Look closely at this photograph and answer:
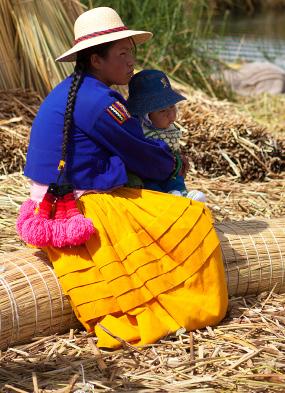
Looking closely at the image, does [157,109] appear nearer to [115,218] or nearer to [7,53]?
[115,218]

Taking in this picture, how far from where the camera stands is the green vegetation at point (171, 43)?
23.8ft

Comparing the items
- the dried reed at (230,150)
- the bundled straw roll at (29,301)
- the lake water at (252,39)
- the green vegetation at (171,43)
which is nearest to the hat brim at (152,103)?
the bundled straw roll at (29,301)

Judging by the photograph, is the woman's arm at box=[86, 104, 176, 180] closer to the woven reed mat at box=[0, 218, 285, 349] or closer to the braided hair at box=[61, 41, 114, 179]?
the braided hair at box=[61, 41, 114, 179]

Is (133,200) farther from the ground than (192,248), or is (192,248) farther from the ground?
(133,200)

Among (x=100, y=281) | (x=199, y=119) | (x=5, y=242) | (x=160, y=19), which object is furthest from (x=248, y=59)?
(x=100, y=281)

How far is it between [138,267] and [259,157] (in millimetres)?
2399

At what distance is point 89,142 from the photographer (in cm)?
310

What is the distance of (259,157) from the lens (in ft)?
17.3

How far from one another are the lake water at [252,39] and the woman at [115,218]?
477 centimetres

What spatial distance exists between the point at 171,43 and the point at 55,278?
464 centimetres

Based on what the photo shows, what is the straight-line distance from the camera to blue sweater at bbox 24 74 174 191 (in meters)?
3.06

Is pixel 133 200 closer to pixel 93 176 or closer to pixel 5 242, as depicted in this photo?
pixel 93 176

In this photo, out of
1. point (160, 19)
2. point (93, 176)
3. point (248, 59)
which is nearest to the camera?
point (93, 176)

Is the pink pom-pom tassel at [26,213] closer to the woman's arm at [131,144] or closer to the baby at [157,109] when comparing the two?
the woman's arm at [131,144]
